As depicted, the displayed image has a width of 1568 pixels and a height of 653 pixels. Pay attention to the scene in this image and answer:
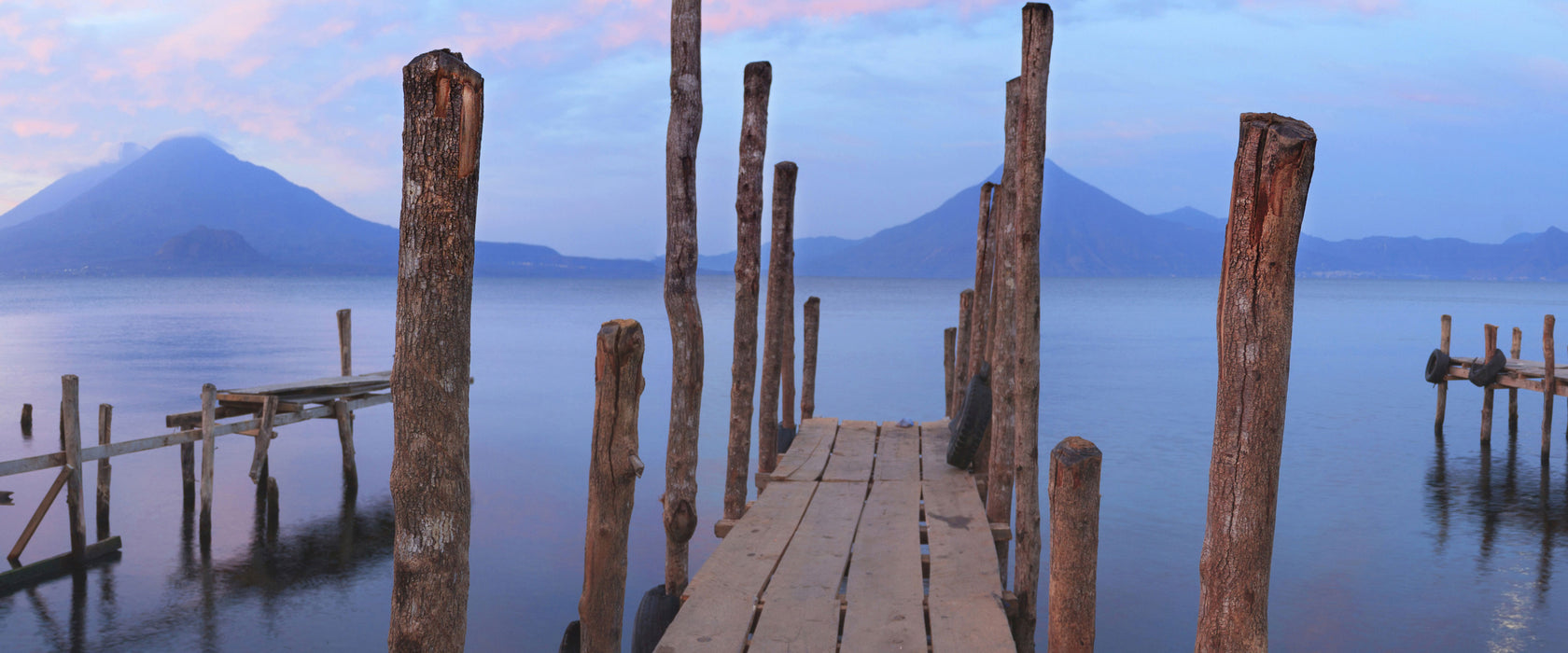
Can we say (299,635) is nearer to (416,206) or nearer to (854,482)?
(854,482)

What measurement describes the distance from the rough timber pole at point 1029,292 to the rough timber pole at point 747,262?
2.48 meters

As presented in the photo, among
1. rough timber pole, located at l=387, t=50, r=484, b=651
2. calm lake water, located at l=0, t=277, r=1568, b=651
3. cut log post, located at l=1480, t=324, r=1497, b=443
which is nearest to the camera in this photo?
rough timber pole, located at l=387, t=50, r=484, b=651

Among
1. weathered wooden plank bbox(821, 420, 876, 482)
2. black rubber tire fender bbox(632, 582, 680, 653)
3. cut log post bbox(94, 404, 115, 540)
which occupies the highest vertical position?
weathered wooden plank bbox(821, 420, 876, 482)

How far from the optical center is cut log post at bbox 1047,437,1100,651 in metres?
4.03

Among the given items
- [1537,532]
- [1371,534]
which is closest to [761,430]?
[1371,534]

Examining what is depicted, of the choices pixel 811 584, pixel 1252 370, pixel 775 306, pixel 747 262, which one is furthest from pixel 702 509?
pixel 1252 370

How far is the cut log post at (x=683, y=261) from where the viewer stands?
7000 millimetres

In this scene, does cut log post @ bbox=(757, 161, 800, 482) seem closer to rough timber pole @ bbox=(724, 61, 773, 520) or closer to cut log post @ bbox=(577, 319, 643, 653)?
rough timber pole @ bbox=(724, 61, 773, 520)

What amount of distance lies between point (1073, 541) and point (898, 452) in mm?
6398

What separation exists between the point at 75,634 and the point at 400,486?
8370 mm

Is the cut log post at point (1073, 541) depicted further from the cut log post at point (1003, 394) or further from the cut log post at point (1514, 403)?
the cut log post at point (1514, 403)

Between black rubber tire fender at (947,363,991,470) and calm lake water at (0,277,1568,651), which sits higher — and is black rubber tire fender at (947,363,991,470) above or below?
above

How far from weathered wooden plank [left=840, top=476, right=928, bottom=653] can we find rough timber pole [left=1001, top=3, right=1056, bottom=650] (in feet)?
2.49

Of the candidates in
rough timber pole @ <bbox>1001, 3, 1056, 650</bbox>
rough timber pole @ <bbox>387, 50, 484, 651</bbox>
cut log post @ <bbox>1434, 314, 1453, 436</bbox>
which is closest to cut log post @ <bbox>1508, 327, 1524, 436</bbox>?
cut log post @ <bbox>1434, 314, 1453, 436</bbox>
